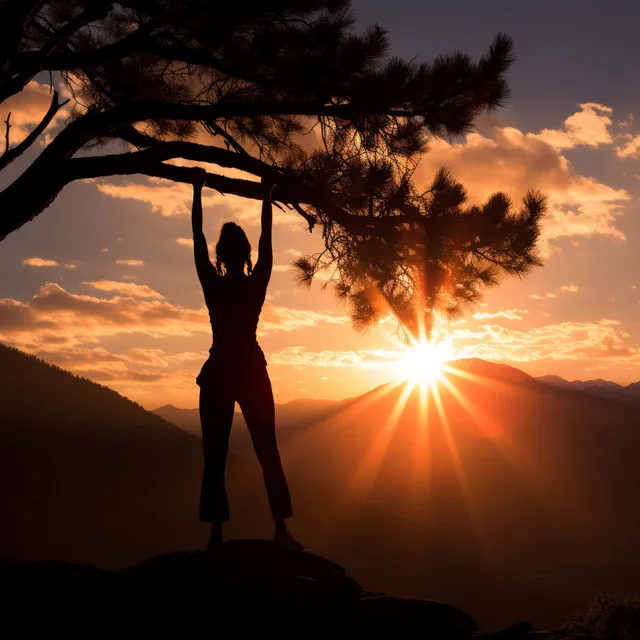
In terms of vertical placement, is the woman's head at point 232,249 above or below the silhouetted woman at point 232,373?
above

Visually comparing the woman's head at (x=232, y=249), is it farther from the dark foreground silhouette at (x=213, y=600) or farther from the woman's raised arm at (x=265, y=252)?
the dark foreground silhouette at (x=213, y=600)

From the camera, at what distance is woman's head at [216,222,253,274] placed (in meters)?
4.16

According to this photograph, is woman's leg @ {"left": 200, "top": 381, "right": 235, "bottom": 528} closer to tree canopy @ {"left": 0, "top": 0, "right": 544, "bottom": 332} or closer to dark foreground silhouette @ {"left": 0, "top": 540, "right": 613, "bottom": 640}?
dark foreground silhouette @ {"left": 0, "top": 540, "right": 613, "bottom": 640}

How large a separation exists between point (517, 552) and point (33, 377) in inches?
3308

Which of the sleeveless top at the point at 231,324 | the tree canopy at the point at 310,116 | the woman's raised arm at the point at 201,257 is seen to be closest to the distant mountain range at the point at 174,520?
the tree canopy at the point at 310,116

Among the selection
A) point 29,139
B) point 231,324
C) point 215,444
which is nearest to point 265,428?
point 215,444

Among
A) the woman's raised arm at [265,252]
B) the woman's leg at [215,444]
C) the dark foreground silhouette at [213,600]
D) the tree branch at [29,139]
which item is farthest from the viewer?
the tree branch at [29,139]

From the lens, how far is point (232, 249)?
4.16 m

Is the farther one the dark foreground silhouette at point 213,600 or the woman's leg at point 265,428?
the woman's leg at point 265,428

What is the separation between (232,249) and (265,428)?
120cm

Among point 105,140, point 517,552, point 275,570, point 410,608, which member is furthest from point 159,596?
point 517,552

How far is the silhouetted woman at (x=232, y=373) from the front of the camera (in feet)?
13.2

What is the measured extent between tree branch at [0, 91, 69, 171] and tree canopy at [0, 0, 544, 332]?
0.4 inches

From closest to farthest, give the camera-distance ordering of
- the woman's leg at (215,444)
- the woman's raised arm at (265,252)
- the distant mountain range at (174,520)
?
the woman's leg at (215,444), the woman's raised arm at (265,252), the distant mountain range at (174,520)
